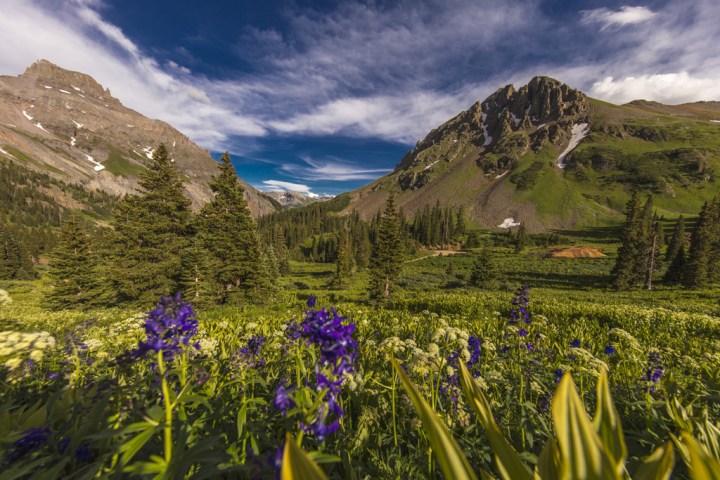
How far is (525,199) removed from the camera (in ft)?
451

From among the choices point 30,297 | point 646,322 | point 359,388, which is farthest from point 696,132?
point 30,297

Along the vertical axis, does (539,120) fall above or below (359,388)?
above

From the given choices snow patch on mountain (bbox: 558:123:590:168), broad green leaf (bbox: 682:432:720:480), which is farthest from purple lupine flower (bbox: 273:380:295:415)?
snow patch on mountain (bbox: 558:123:590:168)

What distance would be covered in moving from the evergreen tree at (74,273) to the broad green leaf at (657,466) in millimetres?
31609

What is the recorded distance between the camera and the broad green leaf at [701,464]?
1.13 meters

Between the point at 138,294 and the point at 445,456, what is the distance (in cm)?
2504

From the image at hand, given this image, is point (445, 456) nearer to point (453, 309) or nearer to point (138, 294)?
point (453, 309)

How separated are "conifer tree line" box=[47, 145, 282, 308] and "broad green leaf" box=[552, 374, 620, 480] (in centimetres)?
2106

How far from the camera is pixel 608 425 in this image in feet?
4.79

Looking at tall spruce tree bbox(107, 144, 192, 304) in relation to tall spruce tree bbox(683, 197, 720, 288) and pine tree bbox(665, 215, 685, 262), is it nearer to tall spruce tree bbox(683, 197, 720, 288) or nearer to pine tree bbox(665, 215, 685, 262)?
tall spruce tree bbox(683, 197, 720, 288)

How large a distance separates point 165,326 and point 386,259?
25.2 metres

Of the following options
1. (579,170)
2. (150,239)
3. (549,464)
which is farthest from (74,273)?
(579,170)

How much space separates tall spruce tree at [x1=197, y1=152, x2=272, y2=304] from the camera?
20031 millimetres

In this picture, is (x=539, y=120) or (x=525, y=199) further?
(x=539, y=120)
